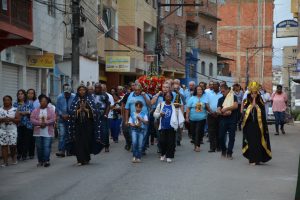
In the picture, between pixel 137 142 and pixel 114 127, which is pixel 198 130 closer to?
pixel 137 142

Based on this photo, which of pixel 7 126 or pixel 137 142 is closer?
pixel 7 126

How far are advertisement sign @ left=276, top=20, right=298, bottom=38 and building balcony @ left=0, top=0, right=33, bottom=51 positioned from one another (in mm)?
22433

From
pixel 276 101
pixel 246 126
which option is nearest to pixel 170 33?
pixel 276 101

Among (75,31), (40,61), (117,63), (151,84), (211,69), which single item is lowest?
(151,84)

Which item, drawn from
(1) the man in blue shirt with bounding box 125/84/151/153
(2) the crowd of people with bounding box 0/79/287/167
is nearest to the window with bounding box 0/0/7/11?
(2) the crowd of people with bounding box 0/79/287/167

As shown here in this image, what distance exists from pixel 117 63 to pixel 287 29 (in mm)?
11541

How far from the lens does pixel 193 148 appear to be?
18109mm

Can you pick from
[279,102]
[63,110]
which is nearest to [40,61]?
[279,102]

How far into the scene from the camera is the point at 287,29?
40688 mm

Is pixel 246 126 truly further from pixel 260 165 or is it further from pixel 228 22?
pixel 228 22

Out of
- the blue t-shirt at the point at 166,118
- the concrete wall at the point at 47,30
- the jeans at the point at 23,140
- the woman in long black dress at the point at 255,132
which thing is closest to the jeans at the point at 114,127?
the jeans at the point at 23,140

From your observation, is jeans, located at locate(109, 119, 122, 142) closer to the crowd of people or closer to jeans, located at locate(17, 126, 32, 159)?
the crowd of people

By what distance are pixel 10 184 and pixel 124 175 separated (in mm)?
2090

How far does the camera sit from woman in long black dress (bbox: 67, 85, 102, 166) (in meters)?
14.0
